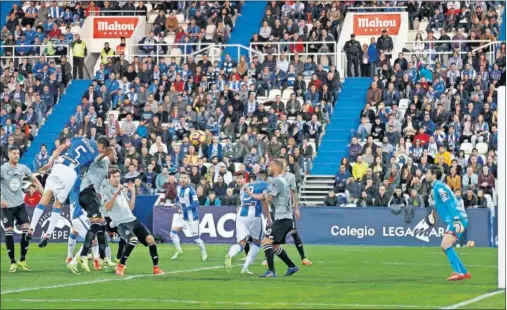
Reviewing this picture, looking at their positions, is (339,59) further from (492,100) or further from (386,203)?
(386,203)

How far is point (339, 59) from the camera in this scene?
147 feet

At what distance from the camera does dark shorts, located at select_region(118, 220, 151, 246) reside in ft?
68.3

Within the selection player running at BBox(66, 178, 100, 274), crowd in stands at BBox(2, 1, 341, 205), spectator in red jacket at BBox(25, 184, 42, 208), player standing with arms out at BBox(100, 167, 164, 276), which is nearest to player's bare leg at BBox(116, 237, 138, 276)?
player standing with arms out at BBox(100, 167, 164, 276)

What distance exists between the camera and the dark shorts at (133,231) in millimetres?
20812

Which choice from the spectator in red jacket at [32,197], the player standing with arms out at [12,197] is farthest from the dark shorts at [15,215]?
the spectator in red jacket at [32,197]

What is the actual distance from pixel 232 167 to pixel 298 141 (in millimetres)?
2877

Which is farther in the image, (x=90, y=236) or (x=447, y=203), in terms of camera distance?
(x=90, y=236)

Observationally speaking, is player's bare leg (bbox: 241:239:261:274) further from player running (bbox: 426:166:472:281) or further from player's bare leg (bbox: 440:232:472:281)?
player's bare leg (bbox: 440:232:472:281)

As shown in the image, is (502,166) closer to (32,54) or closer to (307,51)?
(307,51)

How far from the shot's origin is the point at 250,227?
22391 millimetres

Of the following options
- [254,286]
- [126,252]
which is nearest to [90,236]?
[126,252]

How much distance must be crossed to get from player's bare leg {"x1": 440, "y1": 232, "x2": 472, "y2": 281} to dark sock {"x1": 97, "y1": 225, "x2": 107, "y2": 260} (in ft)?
20.2

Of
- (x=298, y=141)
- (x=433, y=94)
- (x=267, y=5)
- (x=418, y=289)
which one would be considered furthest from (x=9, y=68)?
(x=418, y=289)

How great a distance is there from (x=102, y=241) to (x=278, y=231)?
3.78 meters
